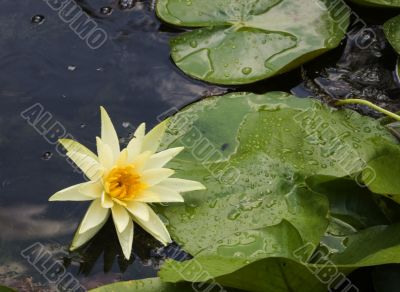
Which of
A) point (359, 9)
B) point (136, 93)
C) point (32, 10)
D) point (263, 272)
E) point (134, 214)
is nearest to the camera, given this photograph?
point (263, 272)

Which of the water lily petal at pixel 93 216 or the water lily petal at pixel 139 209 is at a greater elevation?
the water lily petal at pixel 139 209

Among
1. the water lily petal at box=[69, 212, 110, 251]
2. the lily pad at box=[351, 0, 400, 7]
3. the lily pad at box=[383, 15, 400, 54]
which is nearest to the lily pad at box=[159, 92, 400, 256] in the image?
the water lily petal at box=[69, 212, 110, 251]

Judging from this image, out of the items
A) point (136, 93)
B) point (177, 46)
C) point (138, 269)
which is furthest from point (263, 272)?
point (177, 46)

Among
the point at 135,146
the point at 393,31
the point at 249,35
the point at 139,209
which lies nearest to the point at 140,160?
the point at 135,146

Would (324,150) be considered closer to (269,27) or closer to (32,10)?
(269,27)

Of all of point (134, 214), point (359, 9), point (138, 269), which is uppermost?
point (359, 9)

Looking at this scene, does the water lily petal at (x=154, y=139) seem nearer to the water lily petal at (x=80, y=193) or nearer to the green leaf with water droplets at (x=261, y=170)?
the green leaf with water droplets at (x=261, y=170)

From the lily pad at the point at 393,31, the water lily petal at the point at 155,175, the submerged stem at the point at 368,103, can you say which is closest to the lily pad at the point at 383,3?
the lily pad at the point at 393,31
